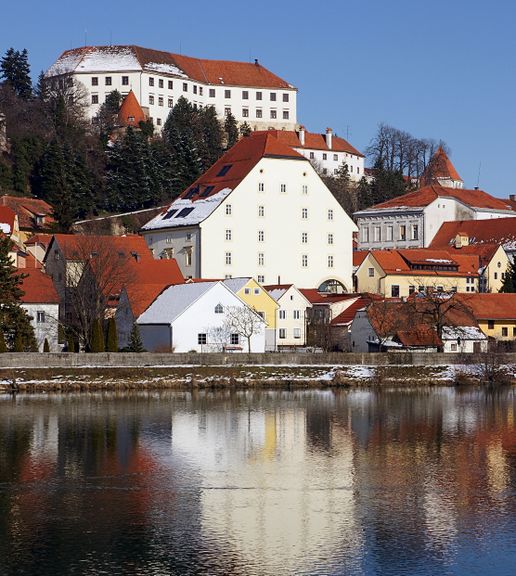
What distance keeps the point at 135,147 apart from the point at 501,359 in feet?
175

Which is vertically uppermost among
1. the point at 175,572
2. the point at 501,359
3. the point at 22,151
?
the point at 22,151

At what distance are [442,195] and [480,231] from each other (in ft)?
28.0

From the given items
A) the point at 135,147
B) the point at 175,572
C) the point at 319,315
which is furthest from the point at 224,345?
the point at 135,147

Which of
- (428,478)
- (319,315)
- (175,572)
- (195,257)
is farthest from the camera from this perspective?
(195,257)

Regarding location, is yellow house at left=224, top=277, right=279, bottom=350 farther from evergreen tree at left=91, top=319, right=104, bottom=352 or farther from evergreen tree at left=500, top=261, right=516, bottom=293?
evergreen tree at left=500, top=261, right=516, bottom=293

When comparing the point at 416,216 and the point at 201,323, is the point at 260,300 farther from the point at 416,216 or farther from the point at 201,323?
the point at 416,216

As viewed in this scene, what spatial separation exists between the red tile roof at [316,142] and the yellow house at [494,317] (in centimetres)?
6528

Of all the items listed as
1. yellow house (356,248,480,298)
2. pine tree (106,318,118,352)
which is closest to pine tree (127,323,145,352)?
pine tree (106,318,118,352)

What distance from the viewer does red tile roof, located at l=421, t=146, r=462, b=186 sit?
136 meters

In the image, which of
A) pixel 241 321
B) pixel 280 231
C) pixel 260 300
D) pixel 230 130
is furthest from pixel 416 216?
pixel 241 321

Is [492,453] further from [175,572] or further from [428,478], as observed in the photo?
[175,572]

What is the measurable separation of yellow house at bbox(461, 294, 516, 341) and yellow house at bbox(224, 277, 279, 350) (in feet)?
35.4

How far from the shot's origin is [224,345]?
5975cm

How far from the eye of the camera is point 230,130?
127438 mm
